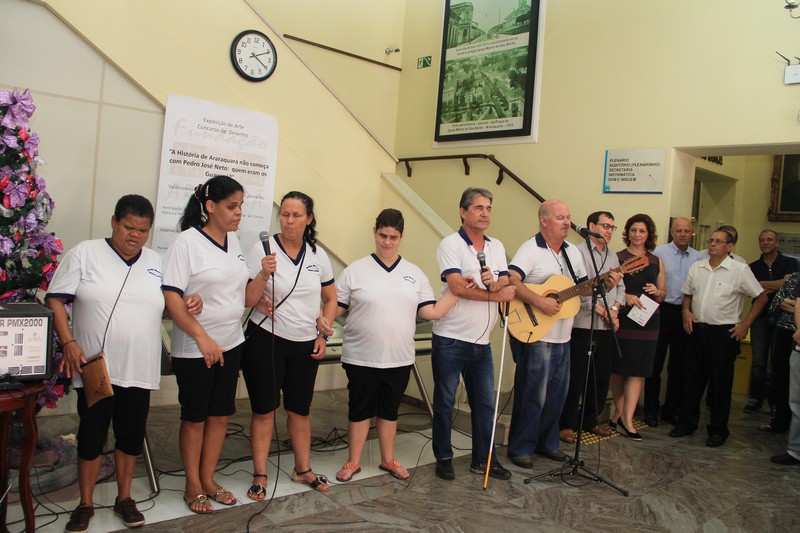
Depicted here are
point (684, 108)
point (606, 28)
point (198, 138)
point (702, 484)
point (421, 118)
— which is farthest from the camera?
point (421, 118)

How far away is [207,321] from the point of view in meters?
2.91

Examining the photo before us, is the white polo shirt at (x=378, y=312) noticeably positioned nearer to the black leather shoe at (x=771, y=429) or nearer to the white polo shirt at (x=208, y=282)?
the white polo shirt at (x=208, y=282)

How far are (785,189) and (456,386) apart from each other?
556cm

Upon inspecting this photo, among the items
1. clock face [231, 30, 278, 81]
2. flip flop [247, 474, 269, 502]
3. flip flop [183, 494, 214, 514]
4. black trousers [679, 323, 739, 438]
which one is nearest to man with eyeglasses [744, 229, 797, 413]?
black trousers [679, 323, 739, 438]

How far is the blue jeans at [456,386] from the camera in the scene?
11.9ft

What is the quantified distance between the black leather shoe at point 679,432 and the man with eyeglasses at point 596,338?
0.53 m

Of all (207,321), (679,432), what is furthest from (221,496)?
(679,432)

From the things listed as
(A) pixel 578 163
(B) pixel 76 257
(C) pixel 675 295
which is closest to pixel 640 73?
(A) pixel 578 163

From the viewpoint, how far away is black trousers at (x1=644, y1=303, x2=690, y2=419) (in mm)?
5309

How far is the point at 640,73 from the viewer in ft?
18.2

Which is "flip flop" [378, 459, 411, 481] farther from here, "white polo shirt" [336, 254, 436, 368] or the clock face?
the clock face

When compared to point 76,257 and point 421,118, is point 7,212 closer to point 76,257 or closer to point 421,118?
point 76,257

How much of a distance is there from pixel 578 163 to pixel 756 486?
3046mm

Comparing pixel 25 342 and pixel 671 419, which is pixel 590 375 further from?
pixel 25 342
